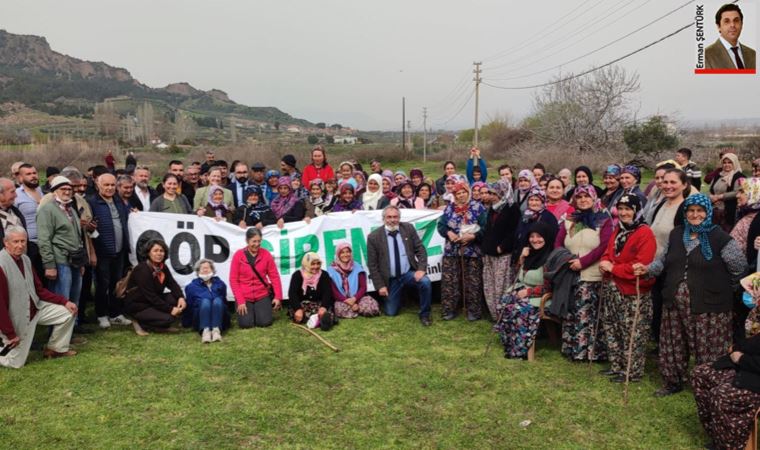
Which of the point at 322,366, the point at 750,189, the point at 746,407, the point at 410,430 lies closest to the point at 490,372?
the point at 410,430

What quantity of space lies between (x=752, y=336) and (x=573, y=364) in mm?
1908

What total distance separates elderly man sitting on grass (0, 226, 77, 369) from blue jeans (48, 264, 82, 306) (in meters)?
0.30

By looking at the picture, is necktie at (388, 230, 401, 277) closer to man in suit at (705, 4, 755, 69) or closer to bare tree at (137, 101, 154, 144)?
man in suit at (705, 4, 755, 69)

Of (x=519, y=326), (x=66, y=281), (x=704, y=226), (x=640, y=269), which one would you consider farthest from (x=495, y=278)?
(x=66, y=281)

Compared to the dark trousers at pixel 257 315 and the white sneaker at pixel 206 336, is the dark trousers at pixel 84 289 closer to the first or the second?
the white sneaker at pixel 206 336

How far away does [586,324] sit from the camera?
5.47 m

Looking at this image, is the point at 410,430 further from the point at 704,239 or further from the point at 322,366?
the point at 704,239

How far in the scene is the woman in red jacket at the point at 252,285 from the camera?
6676 millimetres

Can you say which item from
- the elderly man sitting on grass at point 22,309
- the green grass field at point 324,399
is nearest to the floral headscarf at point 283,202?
the green grass field at point 324,399

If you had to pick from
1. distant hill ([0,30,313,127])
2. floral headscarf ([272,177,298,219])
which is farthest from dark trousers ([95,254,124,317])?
distant hill ([0,30,313,127])

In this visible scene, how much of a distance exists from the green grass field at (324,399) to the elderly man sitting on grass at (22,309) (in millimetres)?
199

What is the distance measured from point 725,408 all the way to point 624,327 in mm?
1342

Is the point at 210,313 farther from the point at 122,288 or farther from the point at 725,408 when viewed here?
the point at 725,408

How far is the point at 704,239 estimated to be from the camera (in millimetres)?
4391
